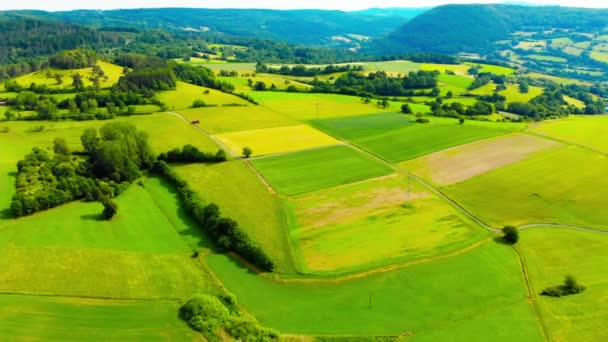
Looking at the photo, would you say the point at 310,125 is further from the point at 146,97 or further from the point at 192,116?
the point at 146,97

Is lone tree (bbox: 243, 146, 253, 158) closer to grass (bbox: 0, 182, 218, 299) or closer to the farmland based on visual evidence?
the farmland

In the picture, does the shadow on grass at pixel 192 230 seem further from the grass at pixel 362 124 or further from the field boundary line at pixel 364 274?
the grass at pixel 362 124

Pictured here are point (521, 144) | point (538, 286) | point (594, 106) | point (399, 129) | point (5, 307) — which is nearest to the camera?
point (5, 307)

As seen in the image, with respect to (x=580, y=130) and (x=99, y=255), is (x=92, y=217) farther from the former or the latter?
(x=580, y=130)

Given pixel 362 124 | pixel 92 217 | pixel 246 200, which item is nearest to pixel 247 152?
pixel 246 200

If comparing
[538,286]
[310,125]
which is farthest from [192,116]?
[538,286]

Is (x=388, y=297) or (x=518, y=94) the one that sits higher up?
(x=518, y=94)
